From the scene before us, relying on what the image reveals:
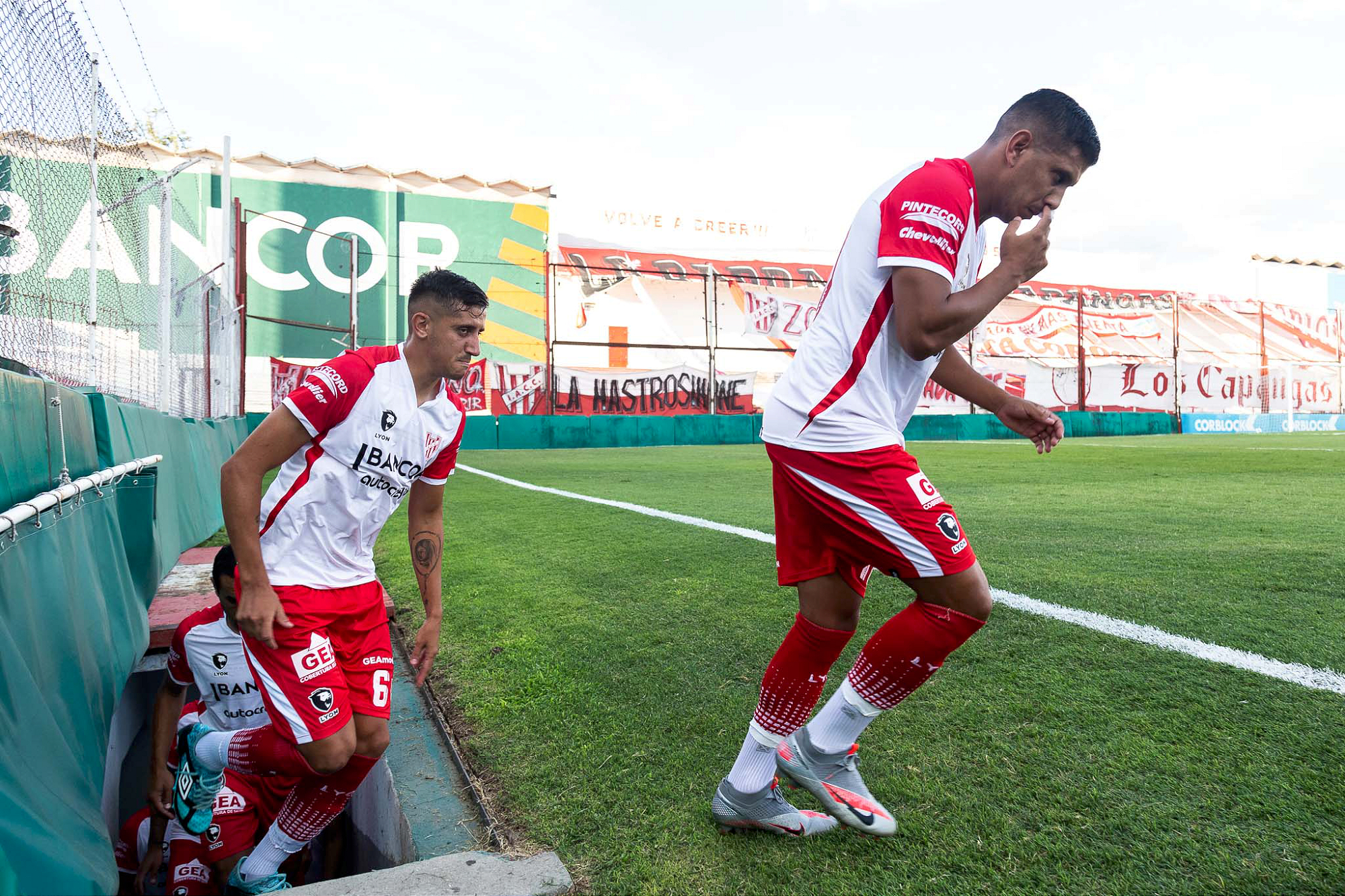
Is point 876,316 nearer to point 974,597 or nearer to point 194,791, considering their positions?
point 974,597

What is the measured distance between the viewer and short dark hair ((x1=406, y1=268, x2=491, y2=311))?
2.68m

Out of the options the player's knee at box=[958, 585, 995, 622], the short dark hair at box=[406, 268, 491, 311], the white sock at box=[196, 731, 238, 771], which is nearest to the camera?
the player's knee at box=[958, 585, 995, 622]

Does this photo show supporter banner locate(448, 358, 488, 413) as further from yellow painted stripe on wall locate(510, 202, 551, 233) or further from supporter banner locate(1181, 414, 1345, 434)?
supporter banner locate(1181, 414, 1345, 434)

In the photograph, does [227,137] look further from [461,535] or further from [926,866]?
[926,866]

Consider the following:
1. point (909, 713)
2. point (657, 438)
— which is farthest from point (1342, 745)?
point (657, 438)

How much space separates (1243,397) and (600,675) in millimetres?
44348

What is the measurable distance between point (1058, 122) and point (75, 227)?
16.1ft

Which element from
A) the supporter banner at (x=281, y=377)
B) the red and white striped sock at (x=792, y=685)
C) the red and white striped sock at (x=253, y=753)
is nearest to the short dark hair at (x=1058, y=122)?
the red and white striped sock at (x=792, y=685)

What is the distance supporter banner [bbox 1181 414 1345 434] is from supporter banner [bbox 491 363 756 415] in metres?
15.8

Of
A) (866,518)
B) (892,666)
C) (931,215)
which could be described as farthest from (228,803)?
(931,215)

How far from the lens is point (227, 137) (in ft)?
49.9

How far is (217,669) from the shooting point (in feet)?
11.2

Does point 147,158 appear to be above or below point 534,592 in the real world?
above

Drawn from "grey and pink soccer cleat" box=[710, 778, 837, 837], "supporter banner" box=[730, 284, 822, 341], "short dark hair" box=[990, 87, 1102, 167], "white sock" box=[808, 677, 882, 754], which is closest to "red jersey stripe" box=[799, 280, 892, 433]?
"short dark hair" box=[990, 87, 1102, 167]
